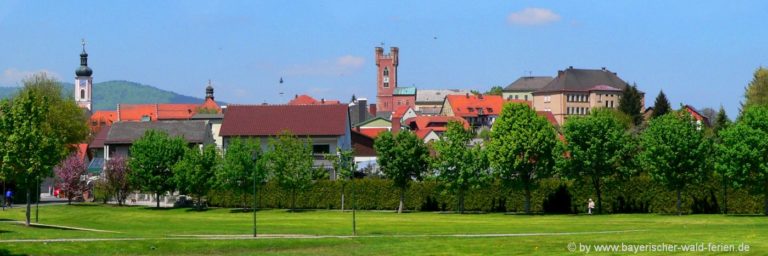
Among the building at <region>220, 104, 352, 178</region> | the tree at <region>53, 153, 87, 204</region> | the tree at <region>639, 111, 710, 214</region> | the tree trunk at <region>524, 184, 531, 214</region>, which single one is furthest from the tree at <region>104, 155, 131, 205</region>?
the tree at <region>639, 111, 710, 214</region>

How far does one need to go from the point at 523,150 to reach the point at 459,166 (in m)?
5.42

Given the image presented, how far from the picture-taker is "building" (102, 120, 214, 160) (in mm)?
128625

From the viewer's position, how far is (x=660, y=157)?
87500mm

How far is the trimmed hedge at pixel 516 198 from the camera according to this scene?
8981 centimetres

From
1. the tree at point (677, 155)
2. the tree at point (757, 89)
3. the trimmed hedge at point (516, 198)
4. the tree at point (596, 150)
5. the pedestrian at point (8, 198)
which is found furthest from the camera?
the tree at point (757, 89)

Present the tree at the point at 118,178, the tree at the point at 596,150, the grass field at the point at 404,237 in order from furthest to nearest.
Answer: the tree at the point at 118,178
the tree at the point at 596,150
the grass field at the point at 404,237

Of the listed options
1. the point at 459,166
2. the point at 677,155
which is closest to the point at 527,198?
the point at 459,166

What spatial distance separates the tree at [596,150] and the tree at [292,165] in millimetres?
24192

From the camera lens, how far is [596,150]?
301 feet

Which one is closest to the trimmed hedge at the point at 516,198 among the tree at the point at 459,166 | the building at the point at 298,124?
the tree at the point at 459,166

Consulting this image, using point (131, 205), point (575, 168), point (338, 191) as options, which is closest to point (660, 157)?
point (575, 168)

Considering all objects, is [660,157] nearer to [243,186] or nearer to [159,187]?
[243,186]

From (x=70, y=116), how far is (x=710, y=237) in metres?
108

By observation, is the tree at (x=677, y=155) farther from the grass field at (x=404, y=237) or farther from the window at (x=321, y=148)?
the window at (x=321, y=148)
